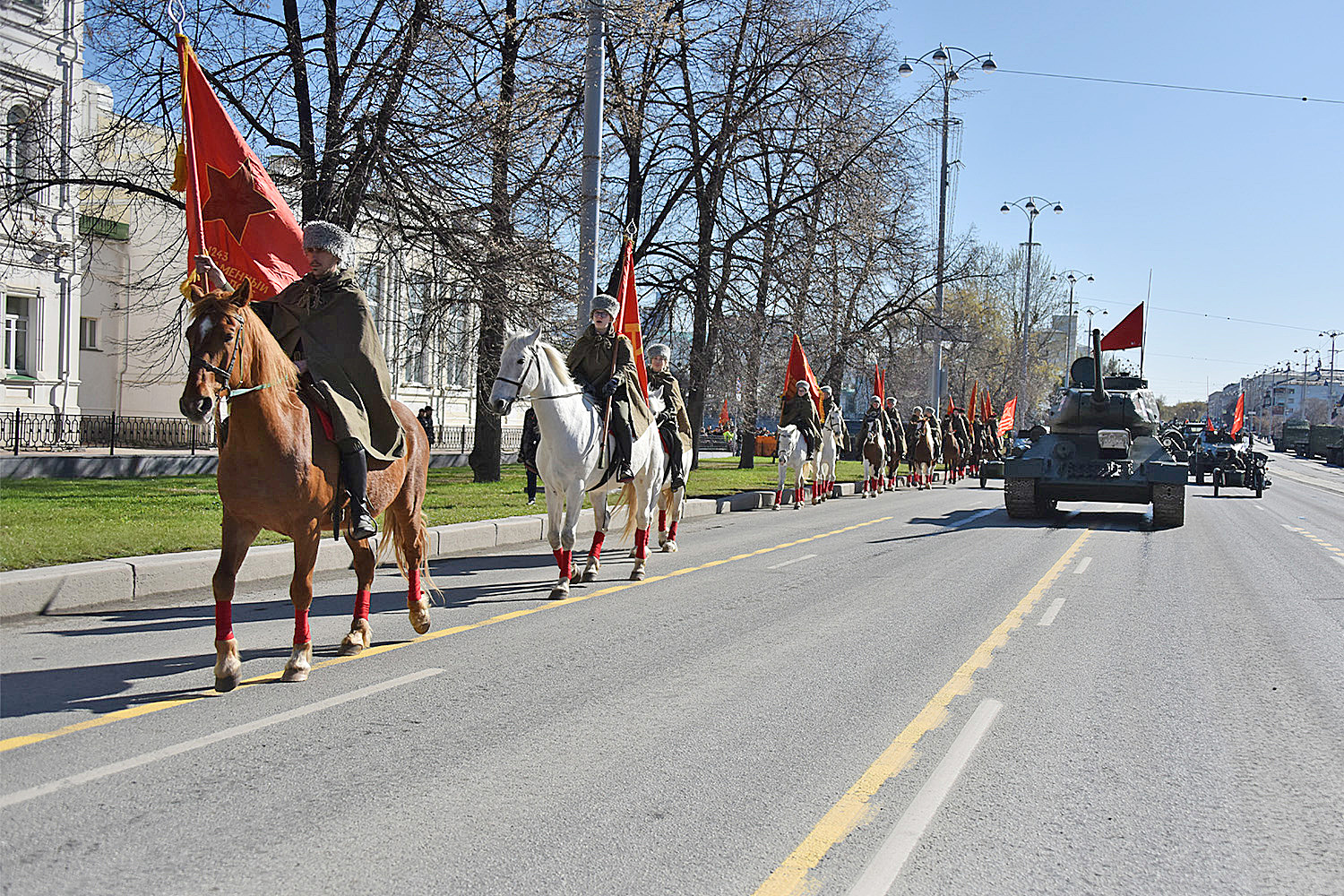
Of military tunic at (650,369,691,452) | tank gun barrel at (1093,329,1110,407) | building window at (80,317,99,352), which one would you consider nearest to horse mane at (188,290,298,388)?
military tunic at (650,369,691,452)

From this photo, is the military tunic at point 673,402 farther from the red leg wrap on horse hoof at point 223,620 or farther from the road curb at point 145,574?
the red leg wrap on horse hoof at point 223,620

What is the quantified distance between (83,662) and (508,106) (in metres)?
13.1

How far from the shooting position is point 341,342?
22.8ft

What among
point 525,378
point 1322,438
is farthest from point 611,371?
point 1322,438

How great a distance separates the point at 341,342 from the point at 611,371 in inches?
170

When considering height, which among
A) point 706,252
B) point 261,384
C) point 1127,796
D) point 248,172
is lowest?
point 1127,796

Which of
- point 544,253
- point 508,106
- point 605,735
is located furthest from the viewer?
point 544,253

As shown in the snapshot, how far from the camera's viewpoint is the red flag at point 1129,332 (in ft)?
74.5

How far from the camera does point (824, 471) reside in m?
26.7

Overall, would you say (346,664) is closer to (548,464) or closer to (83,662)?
(83,662)

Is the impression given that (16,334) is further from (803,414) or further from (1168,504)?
(1168,504)

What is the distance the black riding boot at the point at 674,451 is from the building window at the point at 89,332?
96.5 feet

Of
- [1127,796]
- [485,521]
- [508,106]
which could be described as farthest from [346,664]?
[508,106]

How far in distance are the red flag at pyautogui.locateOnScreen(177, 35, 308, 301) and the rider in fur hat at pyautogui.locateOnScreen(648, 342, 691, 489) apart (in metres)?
5.25
